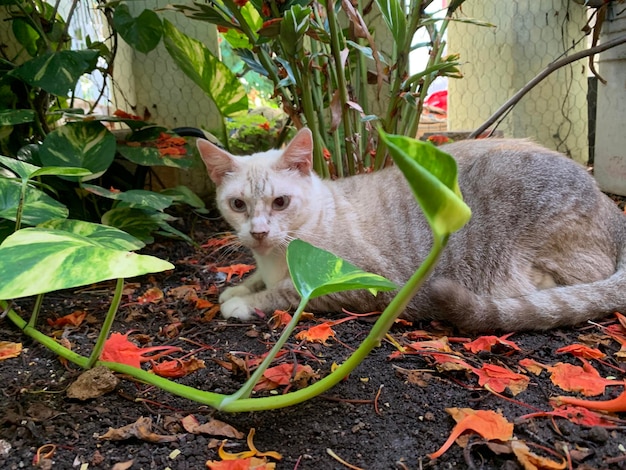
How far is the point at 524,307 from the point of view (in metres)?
1.88

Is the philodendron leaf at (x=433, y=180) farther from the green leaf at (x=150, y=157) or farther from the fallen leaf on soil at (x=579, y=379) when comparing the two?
the green leaf at (x=150, y=157)

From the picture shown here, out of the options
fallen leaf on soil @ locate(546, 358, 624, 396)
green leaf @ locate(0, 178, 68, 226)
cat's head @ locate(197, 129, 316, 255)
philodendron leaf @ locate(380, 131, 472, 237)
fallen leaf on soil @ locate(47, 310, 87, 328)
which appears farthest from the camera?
cat's head @ locate(197, 129, 316, 255)

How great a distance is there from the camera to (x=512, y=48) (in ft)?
13.8

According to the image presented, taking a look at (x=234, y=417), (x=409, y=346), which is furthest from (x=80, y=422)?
(x=409, y=346)

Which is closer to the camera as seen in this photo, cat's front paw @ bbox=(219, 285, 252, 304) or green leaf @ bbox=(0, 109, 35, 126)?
cat's front paw @ bbox=(219, 285, 252, 304)

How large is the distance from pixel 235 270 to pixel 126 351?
3.52 feet

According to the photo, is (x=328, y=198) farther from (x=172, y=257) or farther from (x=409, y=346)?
(x=172, y=257)

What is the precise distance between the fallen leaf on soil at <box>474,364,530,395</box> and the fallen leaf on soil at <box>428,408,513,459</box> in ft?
0.52

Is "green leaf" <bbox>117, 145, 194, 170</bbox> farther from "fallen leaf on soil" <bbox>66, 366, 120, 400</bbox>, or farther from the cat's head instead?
"fallen leaf on soil" <bbox>66, 366, 120, 400</bbox>

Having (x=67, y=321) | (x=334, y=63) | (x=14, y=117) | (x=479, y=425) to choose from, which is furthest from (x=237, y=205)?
(x=479, y=425)

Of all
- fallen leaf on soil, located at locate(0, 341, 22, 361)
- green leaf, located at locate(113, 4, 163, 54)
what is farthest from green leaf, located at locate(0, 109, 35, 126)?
fallen leaf on soil, located at locate(0, 341, 22, 361)

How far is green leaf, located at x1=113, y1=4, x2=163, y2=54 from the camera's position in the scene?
304 cm

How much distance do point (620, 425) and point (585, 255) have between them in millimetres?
1015

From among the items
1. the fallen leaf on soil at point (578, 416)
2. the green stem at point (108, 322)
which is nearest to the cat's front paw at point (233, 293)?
the green stem at point (108, 322)
